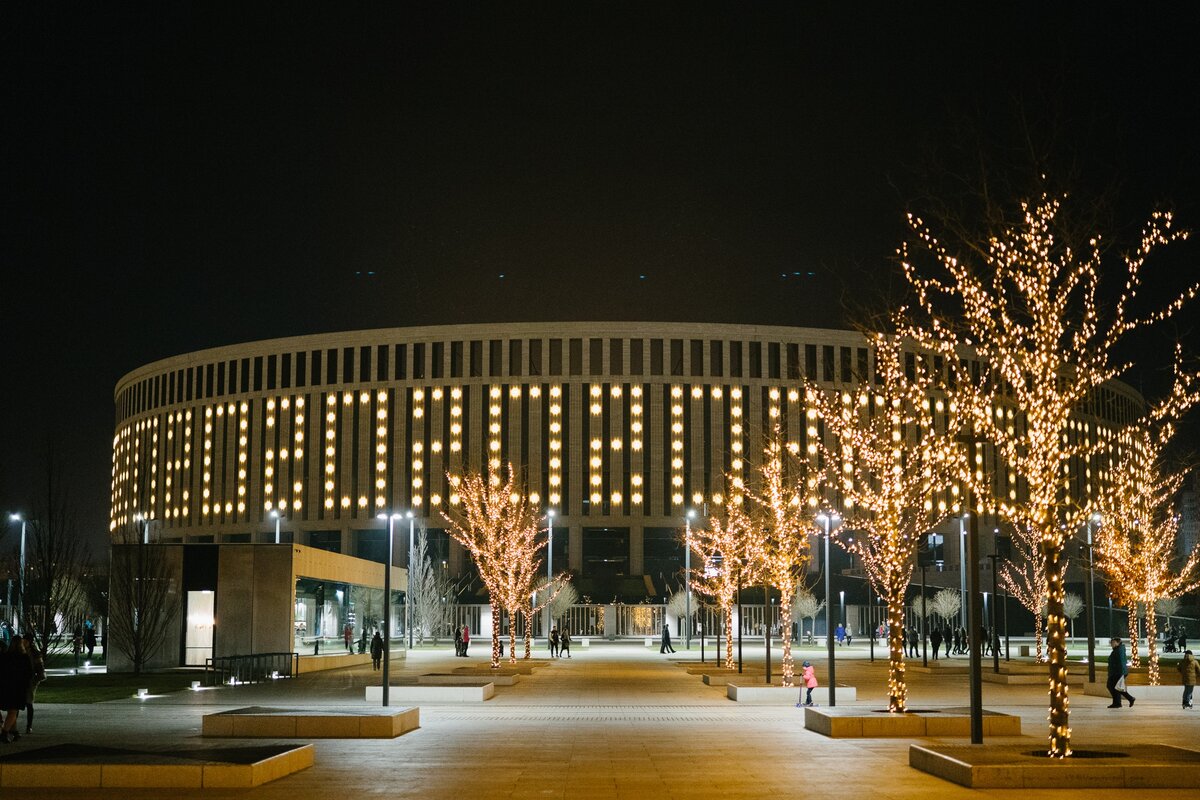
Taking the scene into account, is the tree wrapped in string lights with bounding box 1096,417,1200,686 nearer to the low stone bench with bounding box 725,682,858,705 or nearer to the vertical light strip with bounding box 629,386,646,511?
the low stone bench with bounding box 725,682,858,705

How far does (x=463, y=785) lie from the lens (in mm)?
15711

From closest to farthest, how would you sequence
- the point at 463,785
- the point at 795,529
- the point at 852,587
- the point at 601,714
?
the point at 463,785 < the point at 601,714 < the point at 795,529 < the point at 852,587

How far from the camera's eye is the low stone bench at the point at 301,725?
835 inches

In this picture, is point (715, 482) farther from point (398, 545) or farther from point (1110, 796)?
point (1110, 796)

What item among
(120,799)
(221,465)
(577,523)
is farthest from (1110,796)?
(221,465)

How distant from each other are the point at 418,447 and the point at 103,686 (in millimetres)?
80625

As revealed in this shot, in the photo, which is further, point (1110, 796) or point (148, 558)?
point (148, 558)

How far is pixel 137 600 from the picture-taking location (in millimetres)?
40250

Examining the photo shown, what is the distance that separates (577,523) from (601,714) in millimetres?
86248

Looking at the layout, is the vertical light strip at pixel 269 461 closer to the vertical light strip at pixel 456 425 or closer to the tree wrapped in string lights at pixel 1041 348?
the vertical light strip at pixel 456 425

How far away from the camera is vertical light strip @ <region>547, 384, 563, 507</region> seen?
11381cm

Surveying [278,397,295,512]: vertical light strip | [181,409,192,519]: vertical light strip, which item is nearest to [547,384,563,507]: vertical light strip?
[278,397,295,512]: vertical light strip

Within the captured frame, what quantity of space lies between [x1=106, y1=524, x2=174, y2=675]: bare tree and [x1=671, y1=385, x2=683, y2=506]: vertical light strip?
7348cm

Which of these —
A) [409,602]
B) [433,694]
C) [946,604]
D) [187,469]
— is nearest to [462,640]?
[409,602]
